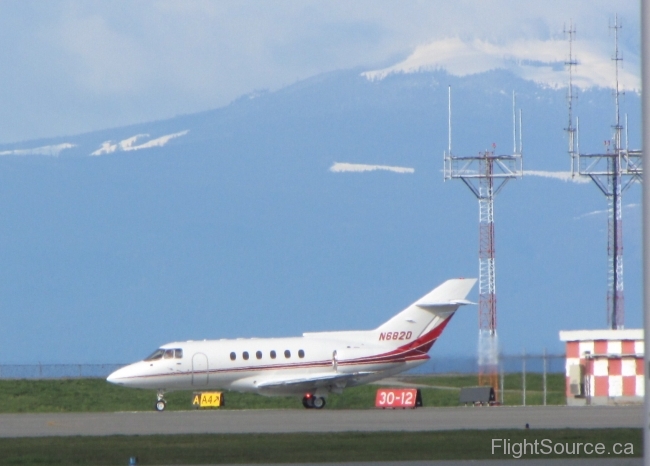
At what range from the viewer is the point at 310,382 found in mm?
34812

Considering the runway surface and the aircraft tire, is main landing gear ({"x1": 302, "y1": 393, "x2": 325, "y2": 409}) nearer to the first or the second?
the aircraft tire

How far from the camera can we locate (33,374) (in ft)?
187

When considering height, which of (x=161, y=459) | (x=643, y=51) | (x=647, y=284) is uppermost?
(x=643, y=51)

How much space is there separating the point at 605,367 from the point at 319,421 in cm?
1029

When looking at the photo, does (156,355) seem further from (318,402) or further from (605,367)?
(605,367)

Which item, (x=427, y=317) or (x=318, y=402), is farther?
(x=427, y=317)

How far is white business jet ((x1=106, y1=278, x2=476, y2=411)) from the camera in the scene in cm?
3500

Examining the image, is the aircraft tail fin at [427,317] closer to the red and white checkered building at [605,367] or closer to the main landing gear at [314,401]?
the main landing gear at [314,401]

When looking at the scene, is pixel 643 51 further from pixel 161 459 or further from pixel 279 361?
pixel 279 361

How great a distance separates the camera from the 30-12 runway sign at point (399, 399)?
34344 millimetres

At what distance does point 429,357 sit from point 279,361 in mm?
5053

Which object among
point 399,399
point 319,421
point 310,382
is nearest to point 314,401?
point 310,382

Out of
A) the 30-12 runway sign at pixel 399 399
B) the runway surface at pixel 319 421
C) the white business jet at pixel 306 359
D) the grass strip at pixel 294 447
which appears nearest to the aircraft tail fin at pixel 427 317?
the white business jet at pixel 306 359

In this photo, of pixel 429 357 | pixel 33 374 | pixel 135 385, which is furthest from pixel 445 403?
pixel 33 374
